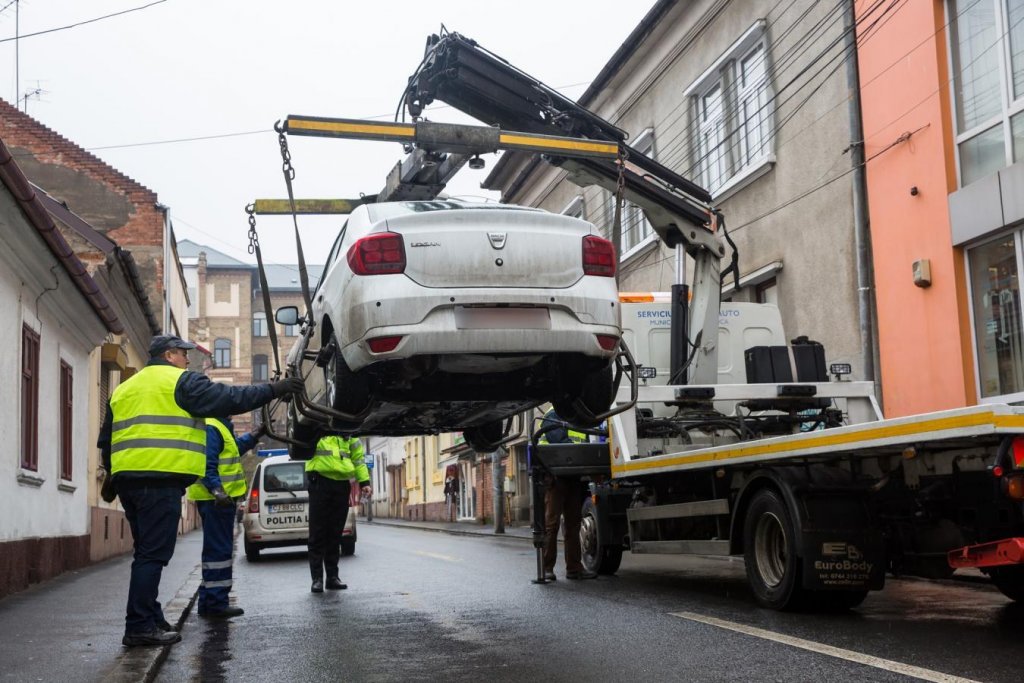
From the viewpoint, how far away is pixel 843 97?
52.2ft

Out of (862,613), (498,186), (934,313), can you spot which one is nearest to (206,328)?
(498,186)

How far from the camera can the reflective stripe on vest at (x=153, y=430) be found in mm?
7523

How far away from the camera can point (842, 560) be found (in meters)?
7.61

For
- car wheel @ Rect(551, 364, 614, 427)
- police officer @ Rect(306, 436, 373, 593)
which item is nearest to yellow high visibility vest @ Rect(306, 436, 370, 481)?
police officer @ Rect(306, 436, 373, 593)

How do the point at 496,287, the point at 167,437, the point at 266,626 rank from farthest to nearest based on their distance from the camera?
1. the point at 266,626
2. the point at 167,437
3. the point at 496,287

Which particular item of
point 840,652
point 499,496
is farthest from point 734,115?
point 840,652

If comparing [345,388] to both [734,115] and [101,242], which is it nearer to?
[734,115]

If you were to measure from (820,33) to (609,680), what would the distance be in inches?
494

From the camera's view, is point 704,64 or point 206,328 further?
point 206,328

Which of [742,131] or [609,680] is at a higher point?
[742,131]

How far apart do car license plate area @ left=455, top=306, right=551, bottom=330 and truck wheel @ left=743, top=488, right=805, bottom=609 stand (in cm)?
234

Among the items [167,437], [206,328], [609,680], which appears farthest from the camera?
[206,328]

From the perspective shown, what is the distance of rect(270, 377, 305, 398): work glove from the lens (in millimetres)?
7258

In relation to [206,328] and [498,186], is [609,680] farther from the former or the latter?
[206,328]
